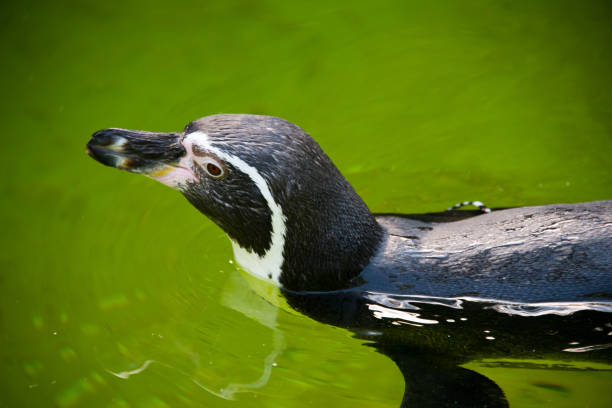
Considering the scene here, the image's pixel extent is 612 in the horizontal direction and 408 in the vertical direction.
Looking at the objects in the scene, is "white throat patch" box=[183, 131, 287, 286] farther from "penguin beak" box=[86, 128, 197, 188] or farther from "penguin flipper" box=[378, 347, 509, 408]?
"penguin flipper" box=[378, 347, 509, 408]

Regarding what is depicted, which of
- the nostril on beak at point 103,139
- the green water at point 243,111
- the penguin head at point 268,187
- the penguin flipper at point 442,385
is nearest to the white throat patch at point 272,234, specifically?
the penguin head at point 268,187

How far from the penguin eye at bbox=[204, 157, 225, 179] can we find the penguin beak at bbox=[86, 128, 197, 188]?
97mm

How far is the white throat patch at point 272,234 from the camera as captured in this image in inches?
106

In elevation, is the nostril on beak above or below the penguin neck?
above

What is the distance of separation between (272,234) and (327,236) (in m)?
0.23

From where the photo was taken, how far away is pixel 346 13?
511cm

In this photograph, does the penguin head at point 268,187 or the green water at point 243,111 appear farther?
the green water at point 243,111

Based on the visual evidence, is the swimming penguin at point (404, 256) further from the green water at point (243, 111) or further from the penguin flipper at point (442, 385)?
the green water at point (243, 111)

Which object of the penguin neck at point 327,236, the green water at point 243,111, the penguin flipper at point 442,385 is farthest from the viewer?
the green water at point 243,111

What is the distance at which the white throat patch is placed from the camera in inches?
106

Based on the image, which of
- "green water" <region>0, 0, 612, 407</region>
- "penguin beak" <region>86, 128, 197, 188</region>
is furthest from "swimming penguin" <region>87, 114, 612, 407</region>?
"green water" <region>0, 0, 612, 407</region>

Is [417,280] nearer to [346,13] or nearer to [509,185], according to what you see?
[509,185]

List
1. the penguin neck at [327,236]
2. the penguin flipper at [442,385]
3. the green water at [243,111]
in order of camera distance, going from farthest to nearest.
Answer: the green water at [243,111]
the penguin neck at [327,236]
the penguin flipper at [442,385]

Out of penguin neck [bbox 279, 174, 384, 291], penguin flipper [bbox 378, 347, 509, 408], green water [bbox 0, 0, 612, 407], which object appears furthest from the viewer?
green water [bbox 0, 0, 612, 407]
